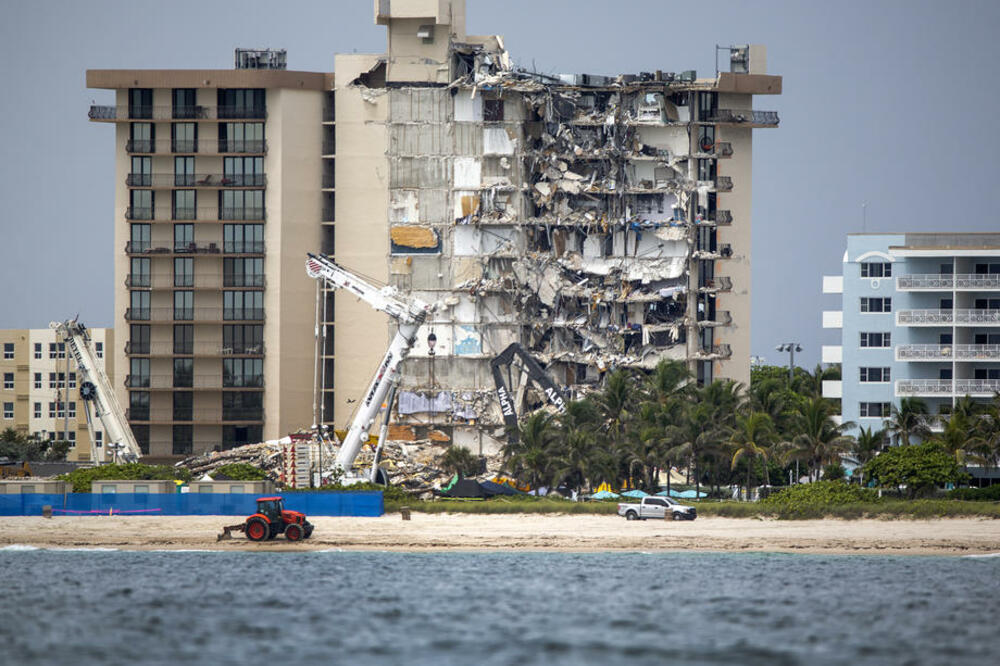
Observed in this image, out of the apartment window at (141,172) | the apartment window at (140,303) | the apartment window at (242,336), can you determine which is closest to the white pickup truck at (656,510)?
the apartment window at (242,336)

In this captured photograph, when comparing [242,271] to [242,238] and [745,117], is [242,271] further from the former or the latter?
[745,117]

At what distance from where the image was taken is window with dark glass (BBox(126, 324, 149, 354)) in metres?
121

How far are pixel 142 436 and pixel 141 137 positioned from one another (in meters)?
24.4

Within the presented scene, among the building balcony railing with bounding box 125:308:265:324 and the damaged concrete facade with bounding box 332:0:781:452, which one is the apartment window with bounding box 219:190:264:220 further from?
the building balcony railing with bounding box 125:308:265:324

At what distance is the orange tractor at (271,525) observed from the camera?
72938mm

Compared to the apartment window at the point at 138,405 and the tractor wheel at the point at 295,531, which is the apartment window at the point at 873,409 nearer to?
the tractor wheel at the point at 295,531

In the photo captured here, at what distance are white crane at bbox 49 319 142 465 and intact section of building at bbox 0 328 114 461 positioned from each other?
40.3 meters

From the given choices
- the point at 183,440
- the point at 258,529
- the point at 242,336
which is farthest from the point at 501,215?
the point at 258,529

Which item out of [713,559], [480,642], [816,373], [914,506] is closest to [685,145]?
[816,373]

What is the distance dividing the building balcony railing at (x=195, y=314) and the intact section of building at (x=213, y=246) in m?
0.08

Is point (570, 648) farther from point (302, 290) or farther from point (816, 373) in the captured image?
point (816, 373)

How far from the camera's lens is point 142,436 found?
120 metres

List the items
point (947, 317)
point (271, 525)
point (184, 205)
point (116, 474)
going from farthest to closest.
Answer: point (184, 205) → point (947, 317) → point (116, 474) → point (271, 525)

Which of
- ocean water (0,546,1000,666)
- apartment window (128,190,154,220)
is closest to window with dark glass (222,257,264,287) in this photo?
apartment window (128,190,154,220)
